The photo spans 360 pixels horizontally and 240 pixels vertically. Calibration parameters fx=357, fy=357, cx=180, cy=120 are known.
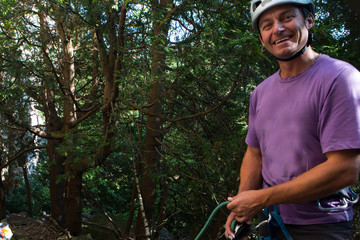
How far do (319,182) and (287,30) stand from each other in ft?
2.45

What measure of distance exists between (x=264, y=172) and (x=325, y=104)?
0.54 meters

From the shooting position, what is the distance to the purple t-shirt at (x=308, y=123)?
4.93 feet

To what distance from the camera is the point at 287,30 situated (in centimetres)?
175

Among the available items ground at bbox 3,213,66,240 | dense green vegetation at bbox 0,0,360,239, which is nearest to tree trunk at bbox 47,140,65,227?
dense green vegetation at bbox 0,0,360,239

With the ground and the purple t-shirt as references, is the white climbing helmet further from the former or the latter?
the ground

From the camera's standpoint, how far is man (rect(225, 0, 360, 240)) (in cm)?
150

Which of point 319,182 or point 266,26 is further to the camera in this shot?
point 266,26

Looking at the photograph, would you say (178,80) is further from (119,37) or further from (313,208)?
(313,208)

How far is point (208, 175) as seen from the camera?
677 cm

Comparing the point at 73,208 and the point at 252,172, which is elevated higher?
the point at 252,172

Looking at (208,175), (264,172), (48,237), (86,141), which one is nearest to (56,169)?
(48,237)

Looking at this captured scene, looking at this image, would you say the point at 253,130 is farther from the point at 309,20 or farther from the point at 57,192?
the point at 57,192

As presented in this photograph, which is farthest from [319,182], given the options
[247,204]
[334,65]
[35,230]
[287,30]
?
[35,230]

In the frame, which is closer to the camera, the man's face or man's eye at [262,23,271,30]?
the man's face
